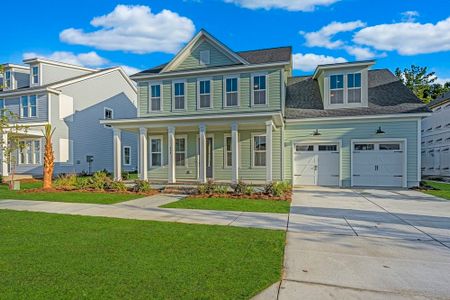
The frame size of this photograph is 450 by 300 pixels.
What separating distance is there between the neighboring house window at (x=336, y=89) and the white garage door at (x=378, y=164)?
105 inches

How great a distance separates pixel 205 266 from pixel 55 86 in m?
20.7

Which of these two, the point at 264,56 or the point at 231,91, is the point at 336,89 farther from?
the point at 231,91

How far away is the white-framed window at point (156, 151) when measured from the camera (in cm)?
1661

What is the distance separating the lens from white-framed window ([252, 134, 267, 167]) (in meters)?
14.9

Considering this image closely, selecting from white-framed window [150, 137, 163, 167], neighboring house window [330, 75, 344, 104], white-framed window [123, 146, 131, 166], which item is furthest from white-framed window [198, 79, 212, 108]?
white-framed window [123, 146, 131, 166]

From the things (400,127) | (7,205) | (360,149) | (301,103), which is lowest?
(7,205)

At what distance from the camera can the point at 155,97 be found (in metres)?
16.4

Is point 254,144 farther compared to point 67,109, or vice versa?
point 67,109

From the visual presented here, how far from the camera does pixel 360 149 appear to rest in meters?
14.0

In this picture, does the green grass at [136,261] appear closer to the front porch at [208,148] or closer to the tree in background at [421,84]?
the front porch at [208,148]

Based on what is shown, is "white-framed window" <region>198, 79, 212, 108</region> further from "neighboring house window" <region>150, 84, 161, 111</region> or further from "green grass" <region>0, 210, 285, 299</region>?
"green grass" <region>0, 210, 285, 299</region>

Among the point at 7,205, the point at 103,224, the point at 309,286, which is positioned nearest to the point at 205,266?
the point at 309,286

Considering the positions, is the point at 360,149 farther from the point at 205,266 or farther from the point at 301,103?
the point at 205,266

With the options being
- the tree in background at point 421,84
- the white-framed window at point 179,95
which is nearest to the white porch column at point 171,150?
the white-framed window at point 179,95
